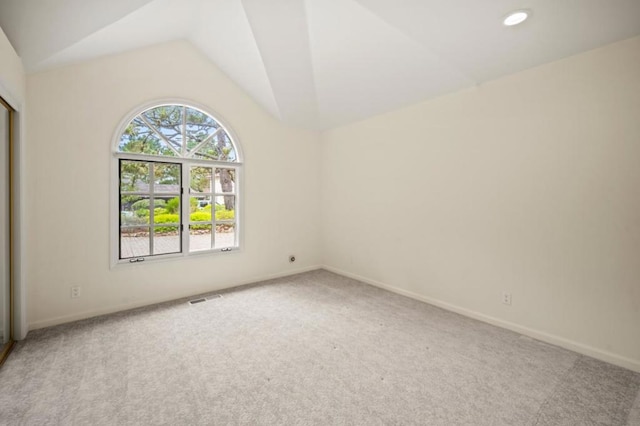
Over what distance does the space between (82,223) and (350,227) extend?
10.8 ft

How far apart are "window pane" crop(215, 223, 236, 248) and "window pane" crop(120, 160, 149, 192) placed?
1.02 meters

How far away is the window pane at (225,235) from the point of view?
393cm

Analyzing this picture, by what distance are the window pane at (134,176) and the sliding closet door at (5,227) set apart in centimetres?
90

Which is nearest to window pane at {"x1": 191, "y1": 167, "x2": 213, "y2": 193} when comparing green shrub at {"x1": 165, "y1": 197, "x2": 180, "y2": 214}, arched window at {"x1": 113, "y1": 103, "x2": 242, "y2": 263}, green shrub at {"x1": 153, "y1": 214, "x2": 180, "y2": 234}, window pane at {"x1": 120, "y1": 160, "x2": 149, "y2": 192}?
arched window at {"x1": 113, "y1": 103, "x2": 242, "y2": 263}

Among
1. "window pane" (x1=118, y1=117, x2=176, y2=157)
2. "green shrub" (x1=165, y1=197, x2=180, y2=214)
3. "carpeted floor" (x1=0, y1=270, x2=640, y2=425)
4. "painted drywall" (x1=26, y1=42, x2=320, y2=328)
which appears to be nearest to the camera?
"carpeted floor" (x1=0, y1=270, x2=640, y2=425)

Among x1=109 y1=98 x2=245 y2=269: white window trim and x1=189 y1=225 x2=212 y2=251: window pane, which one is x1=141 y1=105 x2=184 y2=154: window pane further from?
x1=189 y1=225 x2=212 y2=251: window pane

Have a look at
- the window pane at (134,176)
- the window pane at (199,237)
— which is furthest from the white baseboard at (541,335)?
the window pane at (134,176)

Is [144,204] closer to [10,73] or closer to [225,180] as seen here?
[225,180]

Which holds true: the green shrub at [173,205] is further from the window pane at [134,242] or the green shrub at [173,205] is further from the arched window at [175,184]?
the window pane at [134,242]

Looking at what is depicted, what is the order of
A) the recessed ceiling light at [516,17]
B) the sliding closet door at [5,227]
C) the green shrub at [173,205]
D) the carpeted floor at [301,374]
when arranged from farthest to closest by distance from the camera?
the green shrub at [173,205] → the sliding closet door at [5,227] → the recessed ceiling light at [516,17] → the carpeted floor at [301,374]

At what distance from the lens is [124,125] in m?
3.11

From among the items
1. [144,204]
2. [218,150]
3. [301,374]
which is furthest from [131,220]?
[301,374]

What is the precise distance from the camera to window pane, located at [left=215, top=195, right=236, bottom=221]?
154 inches

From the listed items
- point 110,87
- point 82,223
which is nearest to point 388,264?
point 82,223
